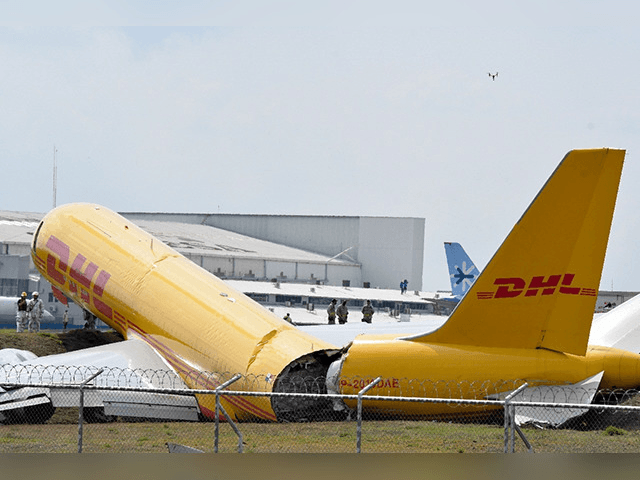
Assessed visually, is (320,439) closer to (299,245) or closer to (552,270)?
(552,270)

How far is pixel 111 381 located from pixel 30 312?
14119 mm

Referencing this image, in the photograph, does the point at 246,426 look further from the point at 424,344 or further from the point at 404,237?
the point at 404,237

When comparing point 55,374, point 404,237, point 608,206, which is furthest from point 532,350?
point 404,237

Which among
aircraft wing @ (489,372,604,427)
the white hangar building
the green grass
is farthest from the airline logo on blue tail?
aircraft wing @ (489,372,604,427)

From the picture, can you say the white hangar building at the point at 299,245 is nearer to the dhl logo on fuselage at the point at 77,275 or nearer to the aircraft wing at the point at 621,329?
the dhl logo on fuselage at the point at 77,275

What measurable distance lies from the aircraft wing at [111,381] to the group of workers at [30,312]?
37.2 feet

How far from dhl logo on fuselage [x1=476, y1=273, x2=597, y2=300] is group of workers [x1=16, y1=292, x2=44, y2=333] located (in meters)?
21.5

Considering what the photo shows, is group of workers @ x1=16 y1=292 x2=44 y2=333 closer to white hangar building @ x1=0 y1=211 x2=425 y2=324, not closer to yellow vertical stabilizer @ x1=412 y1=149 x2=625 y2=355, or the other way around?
yellow vertical stabilizer @ x1=412 y1=149 x2=625 y2=355

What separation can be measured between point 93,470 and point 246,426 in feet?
42.9

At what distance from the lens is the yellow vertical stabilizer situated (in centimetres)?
1620

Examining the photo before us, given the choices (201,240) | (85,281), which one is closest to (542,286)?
(85,281)

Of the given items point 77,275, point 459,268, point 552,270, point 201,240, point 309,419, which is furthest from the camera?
point 201,240

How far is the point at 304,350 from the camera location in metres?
19.1

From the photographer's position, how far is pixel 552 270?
1659cm
